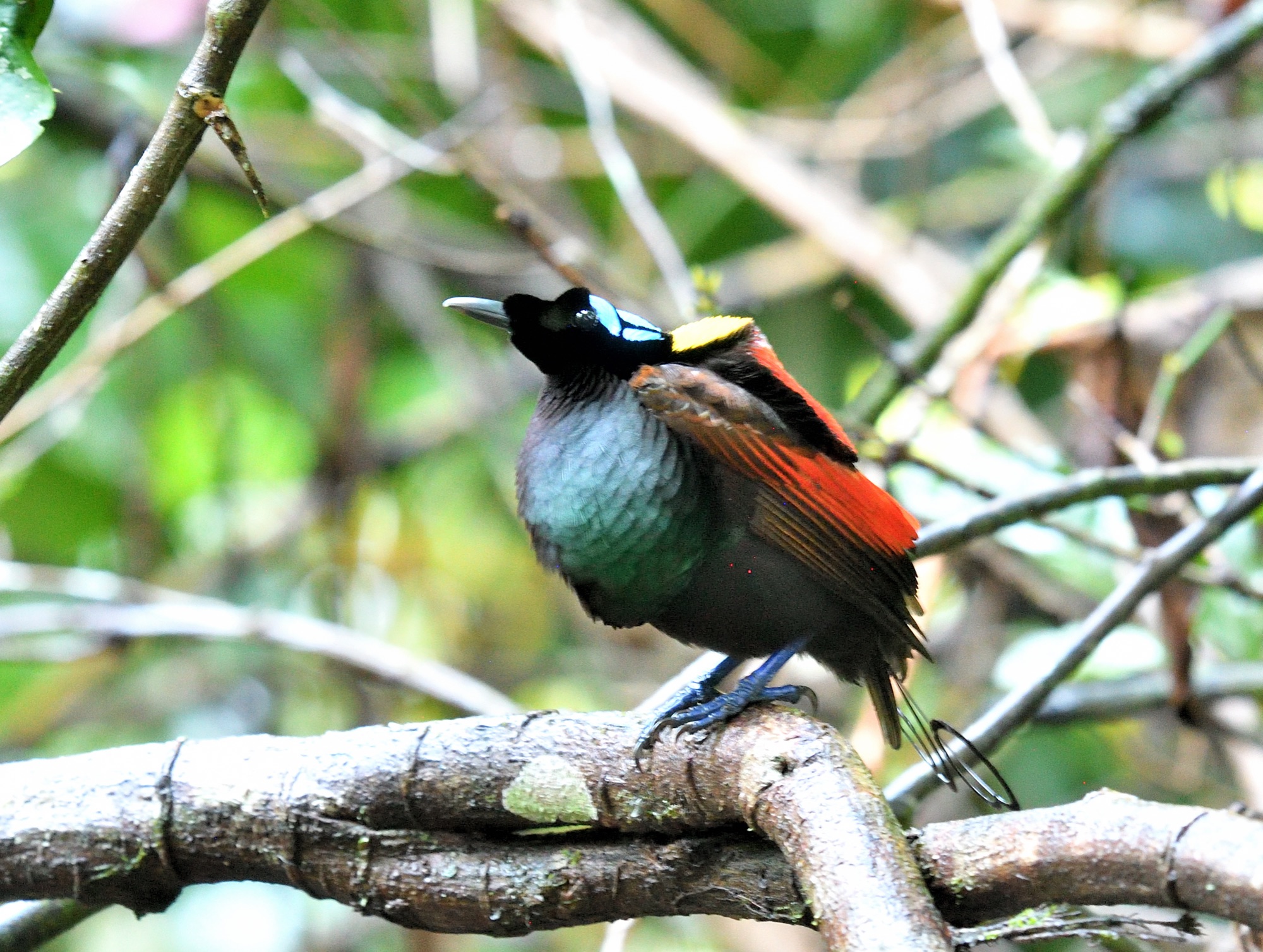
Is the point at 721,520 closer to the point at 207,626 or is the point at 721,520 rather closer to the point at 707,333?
the point at 707,333

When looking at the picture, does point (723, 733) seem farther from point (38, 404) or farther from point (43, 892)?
point (38, 404)

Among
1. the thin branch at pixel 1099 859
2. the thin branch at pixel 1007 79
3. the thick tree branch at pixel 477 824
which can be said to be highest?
the thin branch at pixel 1007 79

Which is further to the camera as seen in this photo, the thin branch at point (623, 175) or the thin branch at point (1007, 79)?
the thin branch at point (1007, 79)

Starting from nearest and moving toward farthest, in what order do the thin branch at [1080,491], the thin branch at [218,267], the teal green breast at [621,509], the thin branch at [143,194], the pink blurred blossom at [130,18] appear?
the thin branch at [143,194], the teal green breast at [621,509], the thin branch at [1080,491], the thin branch at [218,267], the pink blurred blossom at [130,18]

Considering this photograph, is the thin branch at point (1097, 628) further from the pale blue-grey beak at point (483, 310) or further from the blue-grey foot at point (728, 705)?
the pale blue-grey beak at point (483, 310)

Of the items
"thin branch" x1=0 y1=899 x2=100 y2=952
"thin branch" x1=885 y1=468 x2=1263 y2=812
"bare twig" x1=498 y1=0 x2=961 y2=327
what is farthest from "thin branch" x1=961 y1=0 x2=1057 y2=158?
"thin branch" x1=0 y1=899 x2=100 y2=952

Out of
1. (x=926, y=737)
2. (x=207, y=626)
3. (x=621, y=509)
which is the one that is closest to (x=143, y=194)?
(x=621, y=509)

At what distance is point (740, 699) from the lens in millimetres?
1877

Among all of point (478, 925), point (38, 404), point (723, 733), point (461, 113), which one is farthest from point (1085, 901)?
point (461, 113)

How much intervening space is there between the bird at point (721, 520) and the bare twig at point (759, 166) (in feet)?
8.28

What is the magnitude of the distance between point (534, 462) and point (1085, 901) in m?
1.11

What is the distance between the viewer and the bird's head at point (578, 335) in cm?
218

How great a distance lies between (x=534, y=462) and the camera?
6.98 ft

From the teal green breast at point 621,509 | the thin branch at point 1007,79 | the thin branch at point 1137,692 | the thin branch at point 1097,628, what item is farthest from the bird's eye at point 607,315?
the thin branch at point 1007,79
